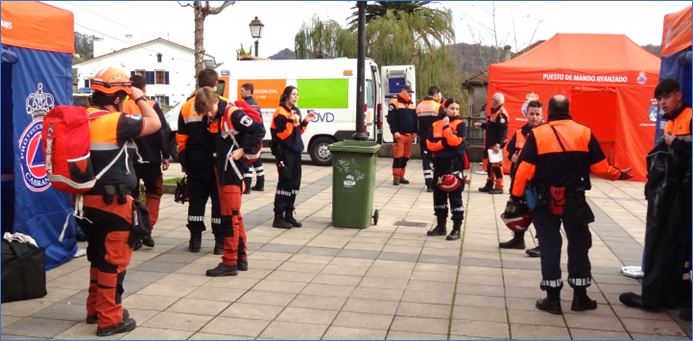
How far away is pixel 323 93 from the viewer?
56.7 feet

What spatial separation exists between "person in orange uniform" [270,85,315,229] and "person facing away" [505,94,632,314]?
12.8 feet

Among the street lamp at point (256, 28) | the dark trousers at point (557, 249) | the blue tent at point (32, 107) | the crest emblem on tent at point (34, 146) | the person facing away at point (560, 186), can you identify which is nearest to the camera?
the person facing away at point (560, 186)

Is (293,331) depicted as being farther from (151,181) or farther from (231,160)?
(151,181)

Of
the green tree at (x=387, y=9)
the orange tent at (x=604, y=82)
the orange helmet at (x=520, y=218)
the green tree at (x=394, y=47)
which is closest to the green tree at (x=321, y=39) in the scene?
the green tree at (x=394, y=47)

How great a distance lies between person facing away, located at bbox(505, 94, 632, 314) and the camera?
17.9ft

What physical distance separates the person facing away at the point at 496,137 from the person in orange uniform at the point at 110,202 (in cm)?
868

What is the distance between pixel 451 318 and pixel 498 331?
1.40 feet

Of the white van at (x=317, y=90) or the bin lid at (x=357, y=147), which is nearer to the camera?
the bin lid at (x=357, y=147)

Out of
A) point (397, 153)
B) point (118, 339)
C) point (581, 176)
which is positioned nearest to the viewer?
point (118, 339)

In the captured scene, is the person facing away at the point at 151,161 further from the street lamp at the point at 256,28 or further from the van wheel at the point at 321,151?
the street lamp at the point at 256,28

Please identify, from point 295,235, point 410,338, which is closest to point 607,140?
point 295,235

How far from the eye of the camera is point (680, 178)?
534cm

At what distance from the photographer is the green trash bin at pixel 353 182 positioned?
911 cm

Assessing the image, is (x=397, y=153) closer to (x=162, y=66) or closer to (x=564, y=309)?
(x=564, y=309)
